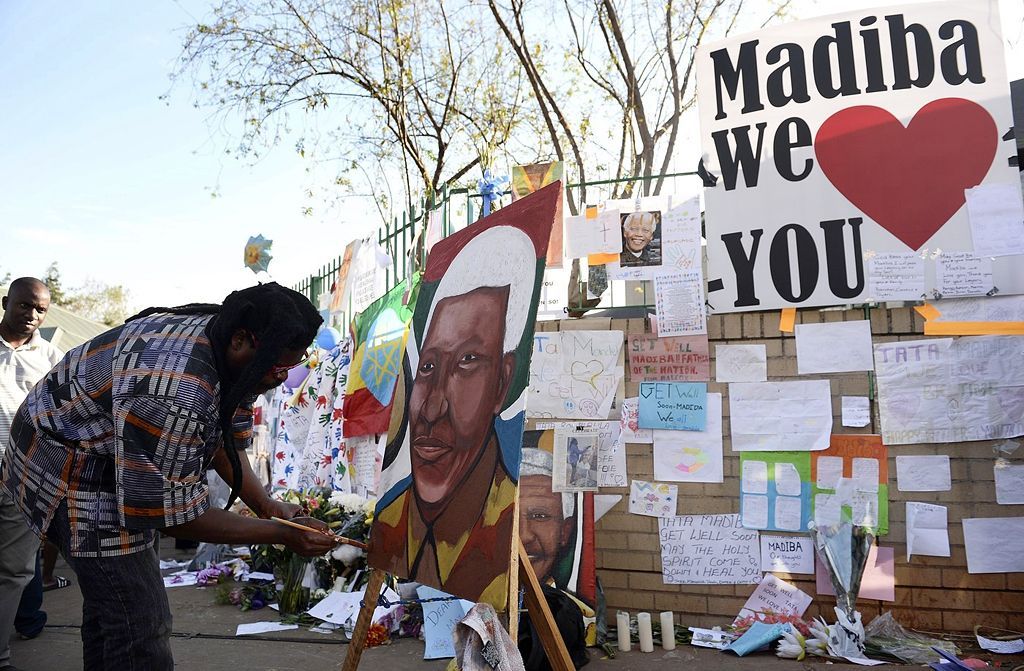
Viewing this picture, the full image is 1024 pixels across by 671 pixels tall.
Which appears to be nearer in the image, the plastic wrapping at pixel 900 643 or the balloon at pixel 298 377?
the plastic wrapping at pixel 900 643

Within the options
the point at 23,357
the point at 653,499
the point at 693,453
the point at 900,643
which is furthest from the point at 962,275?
the point at 23,357

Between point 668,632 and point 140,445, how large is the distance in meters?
2.93

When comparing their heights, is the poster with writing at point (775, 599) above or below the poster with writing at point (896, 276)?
below

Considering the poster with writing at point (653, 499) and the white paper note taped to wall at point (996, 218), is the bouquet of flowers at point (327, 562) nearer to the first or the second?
the poster with writing at point (653, 499)

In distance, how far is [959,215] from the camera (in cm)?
397

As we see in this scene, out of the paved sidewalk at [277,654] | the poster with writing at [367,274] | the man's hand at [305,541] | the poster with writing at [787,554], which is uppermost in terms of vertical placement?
the poster with writing at [367,274]

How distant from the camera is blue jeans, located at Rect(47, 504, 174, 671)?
202 cm

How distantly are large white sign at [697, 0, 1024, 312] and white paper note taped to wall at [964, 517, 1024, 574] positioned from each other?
1.21m

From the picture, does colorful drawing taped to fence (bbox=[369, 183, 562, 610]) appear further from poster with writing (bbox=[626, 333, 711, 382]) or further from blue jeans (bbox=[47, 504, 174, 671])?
poster with writing (bbox=[626, 333, 711, 382])

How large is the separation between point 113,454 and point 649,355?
2.96m

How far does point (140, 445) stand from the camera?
193cm

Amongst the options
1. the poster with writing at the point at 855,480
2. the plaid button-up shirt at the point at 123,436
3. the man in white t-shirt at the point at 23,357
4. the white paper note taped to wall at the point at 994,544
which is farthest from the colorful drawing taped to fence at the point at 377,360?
the white paper note taped to wall at the point at 994,544

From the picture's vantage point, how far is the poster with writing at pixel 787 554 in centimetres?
400

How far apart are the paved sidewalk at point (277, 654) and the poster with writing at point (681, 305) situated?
67.7 inches
